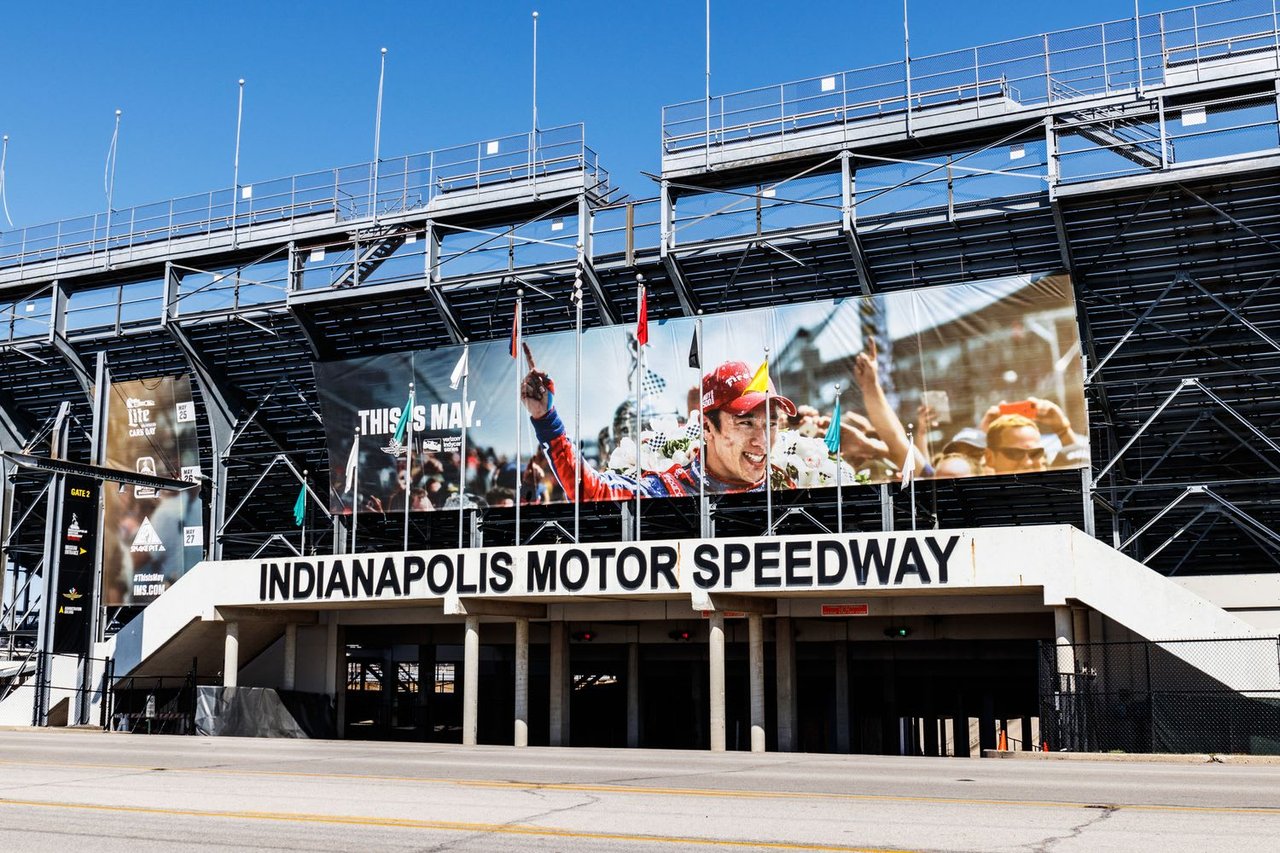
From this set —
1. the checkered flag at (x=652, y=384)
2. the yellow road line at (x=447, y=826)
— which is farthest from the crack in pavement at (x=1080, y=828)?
the checkered flag at (x=652, y=384)

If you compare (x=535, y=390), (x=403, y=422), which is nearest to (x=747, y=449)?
(x=535, y=390)

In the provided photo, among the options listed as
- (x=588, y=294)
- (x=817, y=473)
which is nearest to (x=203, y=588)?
(x=588, y=294)

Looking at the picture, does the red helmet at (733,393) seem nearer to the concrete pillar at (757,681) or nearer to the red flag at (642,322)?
the red flag at (642,322)

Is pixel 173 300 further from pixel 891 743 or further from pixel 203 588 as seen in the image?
pixel 891 743

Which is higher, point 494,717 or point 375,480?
point 375,480

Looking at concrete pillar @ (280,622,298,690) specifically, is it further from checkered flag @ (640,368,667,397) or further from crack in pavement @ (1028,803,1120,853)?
crack in pavement @ (1028,803,1120,853)

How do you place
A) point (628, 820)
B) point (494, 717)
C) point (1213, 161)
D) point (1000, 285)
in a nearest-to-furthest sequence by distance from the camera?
point (628, 820) → point (1213, 161) → point (1000, 285) → point (494, 717)

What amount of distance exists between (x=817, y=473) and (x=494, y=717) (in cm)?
2104

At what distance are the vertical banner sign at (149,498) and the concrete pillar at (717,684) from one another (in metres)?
21.6

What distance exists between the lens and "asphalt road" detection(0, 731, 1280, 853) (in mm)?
11977

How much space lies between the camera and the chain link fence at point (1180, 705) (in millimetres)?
26828

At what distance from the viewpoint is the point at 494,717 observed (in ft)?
171

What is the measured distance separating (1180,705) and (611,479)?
55.0ft

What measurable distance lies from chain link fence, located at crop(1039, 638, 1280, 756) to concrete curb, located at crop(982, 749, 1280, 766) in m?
0.93
